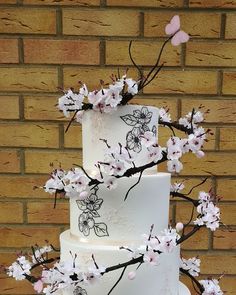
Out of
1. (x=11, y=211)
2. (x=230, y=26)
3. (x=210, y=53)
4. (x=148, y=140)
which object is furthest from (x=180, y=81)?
(x=11, y=211)

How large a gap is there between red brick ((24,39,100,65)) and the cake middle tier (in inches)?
22.4

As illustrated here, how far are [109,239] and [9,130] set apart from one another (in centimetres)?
63

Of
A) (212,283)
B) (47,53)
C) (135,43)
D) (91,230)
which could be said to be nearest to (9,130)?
(47,53)

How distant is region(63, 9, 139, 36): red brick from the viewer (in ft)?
4.31

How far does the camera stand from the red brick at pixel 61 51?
1.33 m

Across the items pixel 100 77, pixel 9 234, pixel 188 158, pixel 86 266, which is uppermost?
pixel 100 77

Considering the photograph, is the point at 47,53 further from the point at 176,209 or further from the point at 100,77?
the point at 176,209

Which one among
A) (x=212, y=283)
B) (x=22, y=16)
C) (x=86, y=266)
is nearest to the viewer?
(x=86, y=266)

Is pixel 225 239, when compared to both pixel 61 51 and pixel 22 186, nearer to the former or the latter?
pixel 22 186

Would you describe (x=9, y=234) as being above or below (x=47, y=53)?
below

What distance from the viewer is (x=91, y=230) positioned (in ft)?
2.94

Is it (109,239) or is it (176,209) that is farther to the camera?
(176,209)

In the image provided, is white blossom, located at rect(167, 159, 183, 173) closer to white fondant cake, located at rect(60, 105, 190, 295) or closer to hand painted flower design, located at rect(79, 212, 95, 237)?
white fondant cake, located at rect(60, 105, 190, 295)

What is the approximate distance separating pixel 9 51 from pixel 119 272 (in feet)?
2.64
